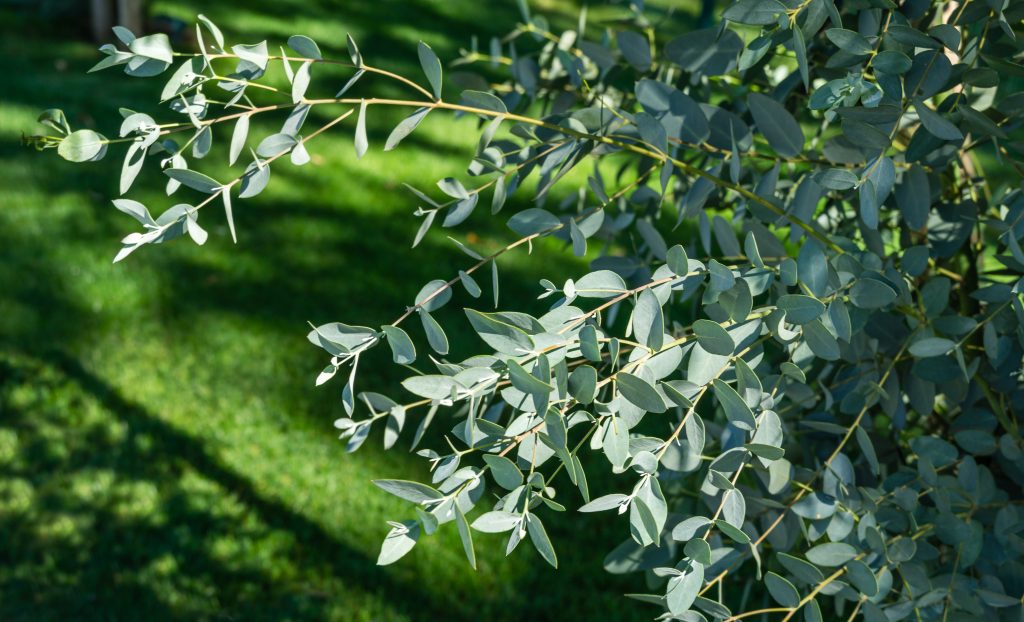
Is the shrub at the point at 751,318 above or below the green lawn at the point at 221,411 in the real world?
above

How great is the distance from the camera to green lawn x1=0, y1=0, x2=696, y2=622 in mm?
2783

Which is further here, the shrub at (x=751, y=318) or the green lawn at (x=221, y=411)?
the green lawn at (x=221, y=411)

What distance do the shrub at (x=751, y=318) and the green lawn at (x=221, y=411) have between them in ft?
4.24

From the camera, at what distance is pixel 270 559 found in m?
2.88

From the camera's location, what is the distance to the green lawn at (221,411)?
2783 mm

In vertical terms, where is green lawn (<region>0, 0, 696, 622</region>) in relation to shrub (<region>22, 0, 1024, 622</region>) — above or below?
below

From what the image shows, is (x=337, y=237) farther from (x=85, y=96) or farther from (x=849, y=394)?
(x=849, y=394)

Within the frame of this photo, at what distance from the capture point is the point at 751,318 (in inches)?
43.8

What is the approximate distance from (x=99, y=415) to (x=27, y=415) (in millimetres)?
245

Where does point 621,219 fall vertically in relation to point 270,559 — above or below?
above

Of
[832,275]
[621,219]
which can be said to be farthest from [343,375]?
[832,275]

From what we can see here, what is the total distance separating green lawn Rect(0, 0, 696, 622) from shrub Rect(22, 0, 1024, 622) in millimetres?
1291

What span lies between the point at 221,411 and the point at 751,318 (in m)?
2.74

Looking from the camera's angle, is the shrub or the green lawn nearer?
the shrub
